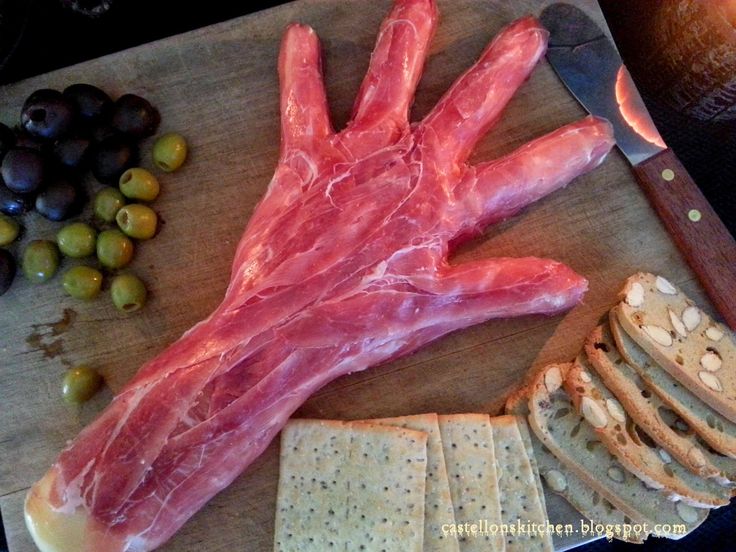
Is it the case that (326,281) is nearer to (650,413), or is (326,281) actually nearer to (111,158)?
(111,158)

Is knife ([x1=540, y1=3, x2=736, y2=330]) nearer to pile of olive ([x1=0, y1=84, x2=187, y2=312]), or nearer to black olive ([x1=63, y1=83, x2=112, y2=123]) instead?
pile of olive ([x1=0, y1=84, x2=187, y2=312])

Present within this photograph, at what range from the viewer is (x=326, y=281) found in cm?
181

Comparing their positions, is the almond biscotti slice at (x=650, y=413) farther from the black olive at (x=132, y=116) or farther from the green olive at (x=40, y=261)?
the green olive at (x=40, y=261)

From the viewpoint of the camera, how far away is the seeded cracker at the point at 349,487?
1.80 meters

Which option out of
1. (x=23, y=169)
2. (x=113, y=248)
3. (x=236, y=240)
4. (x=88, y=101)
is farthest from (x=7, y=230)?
(x=236, y=240)

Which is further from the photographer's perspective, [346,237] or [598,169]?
[598,169]

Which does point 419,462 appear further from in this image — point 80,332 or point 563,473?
point 80,332

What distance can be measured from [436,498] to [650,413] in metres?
0.61

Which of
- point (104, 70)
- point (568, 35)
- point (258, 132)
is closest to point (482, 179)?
point (568, 35)

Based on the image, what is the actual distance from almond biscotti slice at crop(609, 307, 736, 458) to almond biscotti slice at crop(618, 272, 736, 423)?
0.08 ft

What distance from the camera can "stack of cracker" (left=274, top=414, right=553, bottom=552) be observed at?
5.92ft

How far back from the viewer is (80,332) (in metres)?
1.95

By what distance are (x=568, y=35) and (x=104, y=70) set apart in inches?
53.1

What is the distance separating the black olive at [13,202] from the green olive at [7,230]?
22mm
